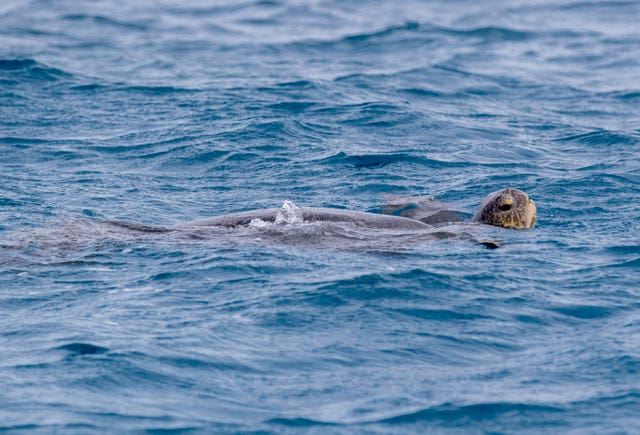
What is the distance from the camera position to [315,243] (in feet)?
32.7

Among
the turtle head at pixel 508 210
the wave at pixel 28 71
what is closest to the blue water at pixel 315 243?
the wave at pixel 28 71

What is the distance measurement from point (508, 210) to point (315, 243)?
225 centimetres

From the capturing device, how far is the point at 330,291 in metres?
8.71

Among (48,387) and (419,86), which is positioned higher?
(419,86)

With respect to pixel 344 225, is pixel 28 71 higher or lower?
higher

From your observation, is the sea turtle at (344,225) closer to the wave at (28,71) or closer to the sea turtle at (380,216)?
the sea turtle at (380,216)

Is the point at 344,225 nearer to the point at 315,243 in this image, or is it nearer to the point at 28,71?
the point at 315,243

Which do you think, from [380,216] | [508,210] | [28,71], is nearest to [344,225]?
[380,216]

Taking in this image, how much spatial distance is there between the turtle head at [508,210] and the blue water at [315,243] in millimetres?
273

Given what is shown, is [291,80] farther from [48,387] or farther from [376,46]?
[48,387]

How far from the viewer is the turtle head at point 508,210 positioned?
10703 mm

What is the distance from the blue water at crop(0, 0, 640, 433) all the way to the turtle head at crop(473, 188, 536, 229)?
0.90ft

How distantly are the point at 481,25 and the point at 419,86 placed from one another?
709 centimetres

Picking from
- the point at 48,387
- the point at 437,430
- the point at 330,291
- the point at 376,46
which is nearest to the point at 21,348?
the point at 48,387
